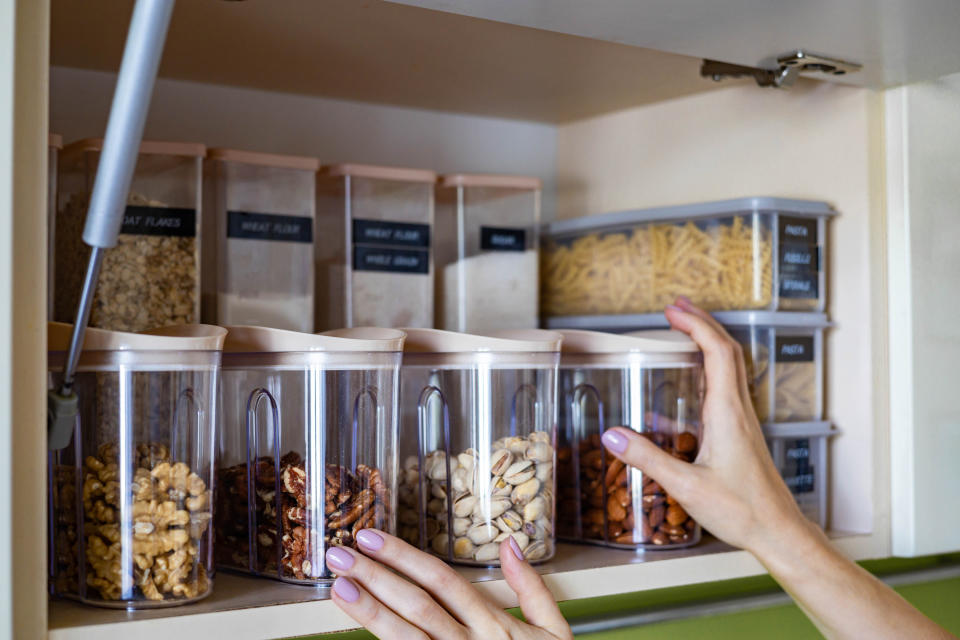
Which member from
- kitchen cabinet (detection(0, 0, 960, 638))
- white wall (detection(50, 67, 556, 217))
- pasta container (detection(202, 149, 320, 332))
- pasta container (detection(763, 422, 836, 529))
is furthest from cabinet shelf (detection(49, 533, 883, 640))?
white wall (detection(50, 67, 556, 217))

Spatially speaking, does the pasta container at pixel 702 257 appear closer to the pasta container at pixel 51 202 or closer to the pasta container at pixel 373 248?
the pasta container at pixel 373 248

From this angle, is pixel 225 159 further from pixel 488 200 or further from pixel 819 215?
pixel 819 215

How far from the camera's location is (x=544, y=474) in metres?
0.82

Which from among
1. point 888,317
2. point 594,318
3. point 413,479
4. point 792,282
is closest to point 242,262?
point 413,479

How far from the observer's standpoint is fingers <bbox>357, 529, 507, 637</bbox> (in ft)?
2.26

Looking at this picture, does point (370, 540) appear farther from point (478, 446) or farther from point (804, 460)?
point (804, 460)

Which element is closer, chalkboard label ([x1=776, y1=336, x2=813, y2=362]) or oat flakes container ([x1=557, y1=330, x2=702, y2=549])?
oat flakes container ([x1=557, y1=330, x2=702, y2=549])

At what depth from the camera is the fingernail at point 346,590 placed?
0.66 m

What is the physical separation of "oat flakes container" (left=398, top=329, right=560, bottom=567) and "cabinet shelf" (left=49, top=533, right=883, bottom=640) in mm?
34

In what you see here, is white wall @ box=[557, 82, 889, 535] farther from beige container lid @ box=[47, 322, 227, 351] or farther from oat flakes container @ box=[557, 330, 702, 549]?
beige container lid @ box=[47, 322, 227, 351]

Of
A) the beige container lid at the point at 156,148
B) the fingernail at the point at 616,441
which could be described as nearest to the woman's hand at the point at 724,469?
the fingernail at the point at 616,441

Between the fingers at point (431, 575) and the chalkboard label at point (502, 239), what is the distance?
0.47m

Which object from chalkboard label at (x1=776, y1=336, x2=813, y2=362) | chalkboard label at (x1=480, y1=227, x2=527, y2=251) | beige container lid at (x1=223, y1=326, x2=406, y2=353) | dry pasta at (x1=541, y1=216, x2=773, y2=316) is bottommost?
chalkboard label at (x1=776, y1=336, x2=813, y2=362)

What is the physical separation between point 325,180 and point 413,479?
1.14ft
